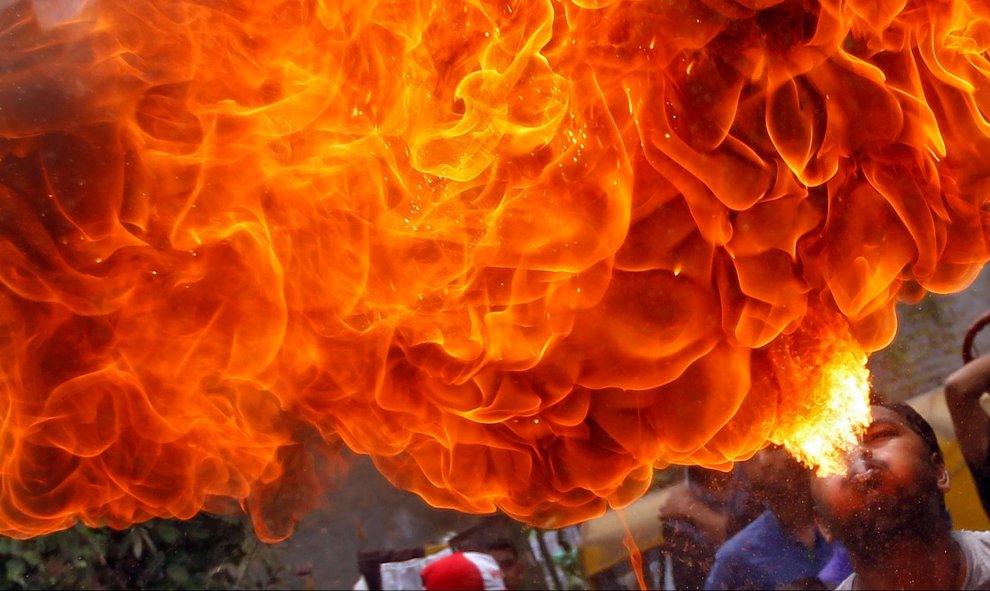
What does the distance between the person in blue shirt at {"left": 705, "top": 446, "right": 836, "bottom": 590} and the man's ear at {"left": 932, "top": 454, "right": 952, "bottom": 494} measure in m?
0.28

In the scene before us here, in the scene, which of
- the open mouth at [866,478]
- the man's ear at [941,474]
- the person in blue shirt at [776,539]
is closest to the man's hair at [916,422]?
the man's ear at [941,474]

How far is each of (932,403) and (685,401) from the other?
581 mm

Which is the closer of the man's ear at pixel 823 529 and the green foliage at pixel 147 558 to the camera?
the man's ear at pixel 823 529

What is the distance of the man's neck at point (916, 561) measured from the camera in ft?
6.68

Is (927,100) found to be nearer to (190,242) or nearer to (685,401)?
(685,401)

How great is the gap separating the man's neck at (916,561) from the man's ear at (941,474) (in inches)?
4.1

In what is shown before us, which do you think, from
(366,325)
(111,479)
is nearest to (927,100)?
(366,325)

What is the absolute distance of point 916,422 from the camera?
202 cm

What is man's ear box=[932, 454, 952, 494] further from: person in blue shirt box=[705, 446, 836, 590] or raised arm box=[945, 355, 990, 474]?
person in blue shirt box=[705, 446, 836, 590]

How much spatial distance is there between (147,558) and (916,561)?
213 centimetres

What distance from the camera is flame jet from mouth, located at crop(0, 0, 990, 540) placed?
1.87 metres

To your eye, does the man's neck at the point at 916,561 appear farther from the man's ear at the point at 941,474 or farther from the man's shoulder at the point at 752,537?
the man's shoulder at the point at 752,537

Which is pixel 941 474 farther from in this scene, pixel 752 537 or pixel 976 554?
pixel 752 537

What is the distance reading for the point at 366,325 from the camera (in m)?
2.08
